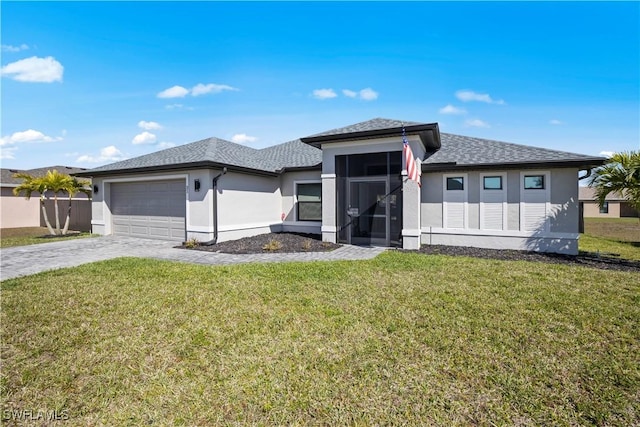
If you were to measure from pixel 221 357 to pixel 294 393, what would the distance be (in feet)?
3.73

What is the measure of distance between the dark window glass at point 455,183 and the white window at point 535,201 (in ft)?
6.19

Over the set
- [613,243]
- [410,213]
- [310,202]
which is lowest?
[613,243]

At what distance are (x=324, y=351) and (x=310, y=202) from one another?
10.9 metres

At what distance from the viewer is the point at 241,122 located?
1647 cm

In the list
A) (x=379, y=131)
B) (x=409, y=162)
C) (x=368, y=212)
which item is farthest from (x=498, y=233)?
(x=379, y=131)

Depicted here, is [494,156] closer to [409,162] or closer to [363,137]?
[409,162]

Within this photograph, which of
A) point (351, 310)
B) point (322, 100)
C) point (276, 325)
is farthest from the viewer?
point (322, 100)

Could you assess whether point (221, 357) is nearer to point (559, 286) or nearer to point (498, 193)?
point (559, 286)

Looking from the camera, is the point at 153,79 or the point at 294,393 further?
the point at 153,79

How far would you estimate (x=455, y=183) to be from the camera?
11430 millimetres

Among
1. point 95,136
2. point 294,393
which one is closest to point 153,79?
point 95,136

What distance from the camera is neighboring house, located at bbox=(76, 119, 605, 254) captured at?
1029 cm

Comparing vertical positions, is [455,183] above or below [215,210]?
above

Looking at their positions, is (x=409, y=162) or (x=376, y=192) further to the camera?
(x=376, y=192)
